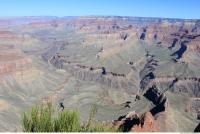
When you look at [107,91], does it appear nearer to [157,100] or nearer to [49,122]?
[157,100]

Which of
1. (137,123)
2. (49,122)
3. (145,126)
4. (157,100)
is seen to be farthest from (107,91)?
(49,122)

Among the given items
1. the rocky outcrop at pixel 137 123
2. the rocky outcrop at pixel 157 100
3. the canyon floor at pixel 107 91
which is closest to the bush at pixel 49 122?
the rocky outcrop at pixel 137 123

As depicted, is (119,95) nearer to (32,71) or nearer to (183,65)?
(32,71)

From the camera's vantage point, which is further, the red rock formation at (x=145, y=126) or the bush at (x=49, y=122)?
the red rock formation at (x=145, y=126)

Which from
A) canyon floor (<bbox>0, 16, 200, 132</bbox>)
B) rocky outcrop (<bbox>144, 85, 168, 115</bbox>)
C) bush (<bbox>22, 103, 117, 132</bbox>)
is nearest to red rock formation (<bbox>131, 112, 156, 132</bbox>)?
canyon floor (<bbox>0, 16, 200, 132</bbox>)

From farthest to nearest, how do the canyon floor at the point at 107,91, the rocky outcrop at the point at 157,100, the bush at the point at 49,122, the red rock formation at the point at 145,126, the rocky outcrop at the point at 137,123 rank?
the rocky outcrop at the point at 157,100 < the canyon floor at the point at 107,91 < the rocky outcrop at the point at 137,123 < the red rock formation at the point at 145,126 < the bush at the point at 49,122

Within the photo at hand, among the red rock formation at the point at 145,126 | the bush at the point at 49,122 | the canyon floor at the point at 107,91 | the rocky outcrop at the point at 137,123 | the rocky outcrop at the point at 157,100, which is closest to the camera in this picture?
the bush at the point at 49,122

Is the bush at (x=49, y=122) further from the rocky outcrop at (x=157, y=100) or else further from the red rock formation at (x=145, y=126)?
the rocky outcrop at (x=157, y=100)

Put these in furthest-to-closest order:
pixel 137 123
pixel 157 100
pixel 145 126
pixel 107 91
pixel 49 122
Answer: pixel 107 91, pixel 157 100, pixel 137 123, pixel 145 126, pixel 49 122

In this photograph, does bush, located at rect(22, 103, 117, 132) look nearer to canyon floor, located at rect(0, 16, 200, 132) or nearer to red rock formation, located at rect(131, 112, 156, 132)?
red rock formation, located at rect(131, 112, 156, 132)

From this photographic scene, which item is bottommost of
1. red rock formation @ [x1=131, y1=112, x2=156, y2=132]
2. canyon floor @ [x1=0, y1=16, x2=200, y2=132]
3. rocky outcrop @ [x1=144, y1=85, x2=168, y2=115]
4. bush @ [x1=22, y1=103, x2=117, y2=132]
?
canyon floor @ [x1=0, y1=16, x2=200, y2=132]

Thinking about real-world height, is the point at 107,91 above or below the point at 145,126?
below

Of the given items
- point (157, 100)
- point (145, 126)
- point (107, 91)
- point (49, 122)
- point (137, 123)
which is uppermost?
point (49, 122)
